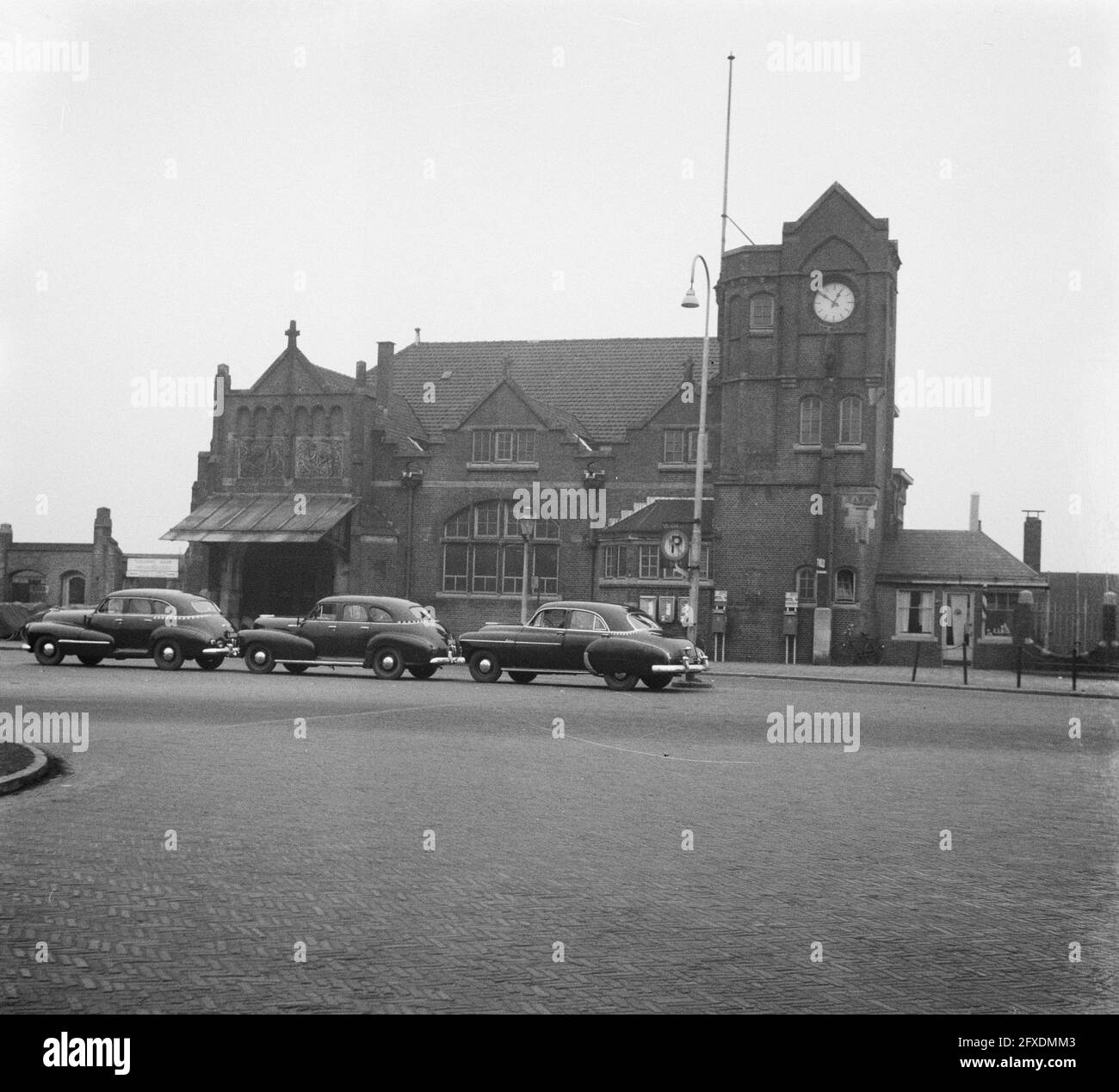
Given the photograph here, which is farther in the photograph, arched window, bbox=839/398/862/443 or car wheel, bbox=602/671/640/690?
arched window, bbox=839/398/862/443

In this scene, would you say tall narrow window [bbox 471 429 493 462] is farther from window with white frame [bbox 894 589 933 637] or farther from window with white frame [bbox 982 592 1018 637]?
window with white frame [bbox 982 592 1018 637]

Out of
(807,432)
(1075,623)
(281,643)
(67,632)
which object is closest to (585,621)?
(281,643)

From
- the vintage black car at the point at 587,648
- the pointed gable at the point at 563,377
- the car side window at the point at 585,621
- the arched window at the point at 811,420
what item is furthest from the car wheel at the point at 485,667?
the pointed gable at the point at 563,377

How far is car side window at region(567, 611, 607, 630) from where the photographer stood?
85.4ft

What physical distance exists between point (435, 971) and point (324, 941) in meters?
0.74

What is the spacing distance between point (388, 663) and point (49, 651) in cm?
724

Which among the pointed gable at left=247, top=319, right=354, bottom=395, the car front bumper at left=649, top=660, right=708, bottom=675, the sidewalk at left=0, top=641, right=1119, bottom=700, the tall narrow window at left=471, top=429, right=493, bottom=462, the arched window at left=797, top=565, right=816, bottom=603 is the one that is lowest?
the sidewalk at left=0, top=641, right=1119, bottom=700

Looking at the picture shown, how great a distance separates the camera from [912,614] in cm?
4406

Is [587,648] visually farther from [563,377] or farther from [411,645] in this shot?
[563,377]

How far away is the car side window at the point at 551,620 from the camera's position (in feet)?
86.8

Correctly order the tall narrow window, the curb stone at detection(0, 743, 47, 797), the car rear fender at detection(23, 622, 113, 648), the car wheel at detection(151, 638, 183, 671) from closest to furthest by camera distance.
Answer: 1. the curb stone at detection(0, 743, 47, 797)
2. the car wheel at detection(151, 638, 183, 671)
3. the car rear fender at detection(23, 622, 113, 648)
4. the tall narrow window

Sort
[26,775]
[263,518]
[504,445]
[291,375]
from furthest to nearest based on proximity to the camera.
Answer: [291,375] < [504,445] < [263,518] < [26,775]

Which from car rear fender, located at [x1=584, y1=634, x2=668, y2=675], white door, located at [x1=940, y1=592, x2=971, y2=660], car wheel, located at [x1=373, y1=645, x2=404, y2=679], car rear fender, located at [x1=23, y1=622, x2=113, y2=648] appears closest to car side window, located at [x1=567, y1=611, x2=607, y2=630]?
car rear fender, located at [x1=584, y1=634, x2=668, y2=675]

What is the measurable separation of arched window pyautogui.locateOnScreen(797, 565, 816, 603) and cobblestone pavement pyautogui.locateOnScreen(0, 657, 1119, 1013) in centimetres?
2680
